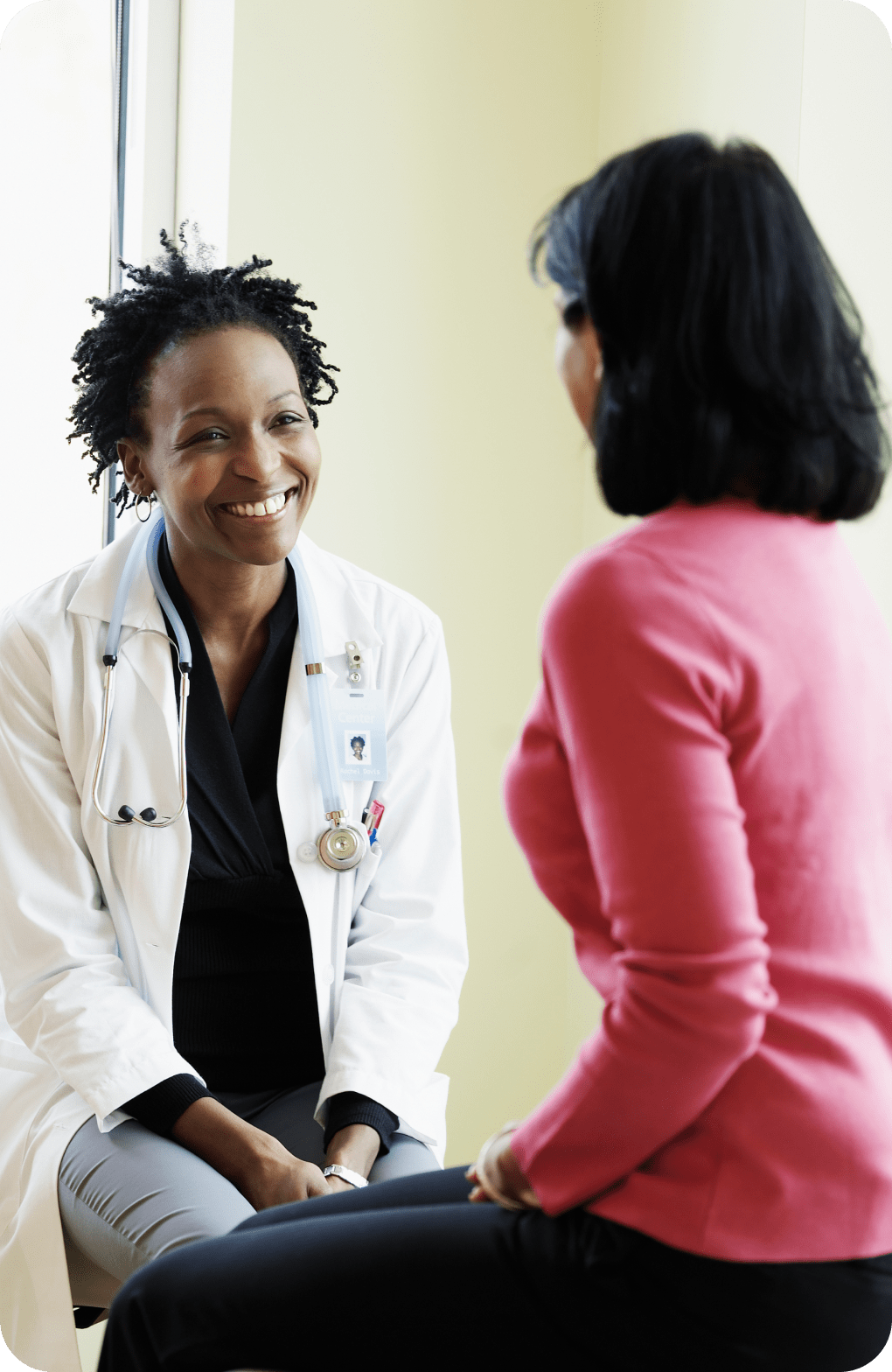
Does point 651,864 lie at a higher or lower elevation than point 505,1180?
higher

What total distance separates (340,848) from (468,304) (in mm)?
1296

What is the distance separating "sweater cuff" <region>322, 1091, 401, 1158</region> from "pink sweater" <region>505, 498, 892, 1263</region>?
656 millimetres

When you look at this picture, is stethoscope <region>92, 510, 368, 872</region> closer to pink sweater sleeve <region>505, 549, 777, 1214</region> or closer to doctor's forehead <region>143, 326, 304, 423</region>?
doctor's forehead <region>143, 326, 304, 423</region>

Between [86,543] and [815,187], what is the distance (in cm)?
131

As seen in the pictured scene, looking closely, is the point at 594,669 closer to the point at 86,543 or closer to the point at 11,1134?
the point at 11,1134

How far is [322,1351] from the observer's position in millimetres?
747

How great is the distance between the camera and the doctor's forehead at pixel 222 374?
60.7 inches

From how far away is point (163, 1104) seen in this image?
133 cm

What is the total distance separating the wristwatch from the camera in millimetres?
1298

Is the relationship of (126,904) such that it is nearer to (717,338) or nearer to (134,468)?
(134,468)

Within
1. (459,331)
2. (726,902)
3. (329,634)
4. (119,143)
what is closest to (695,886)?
(726,902)

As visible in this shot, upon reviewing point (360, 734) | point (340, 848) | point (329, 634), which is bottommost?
point (340, 848)

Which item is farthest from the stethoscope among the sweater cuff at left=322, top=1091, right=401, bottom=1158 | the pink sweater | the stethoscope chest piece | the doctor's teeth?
the pink sweater

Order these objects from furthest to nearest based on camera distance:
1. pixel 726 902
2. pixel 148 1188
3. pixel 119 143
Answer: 1. pixel 119 143
2. pixel 148 1188
3. pixel 726 902
